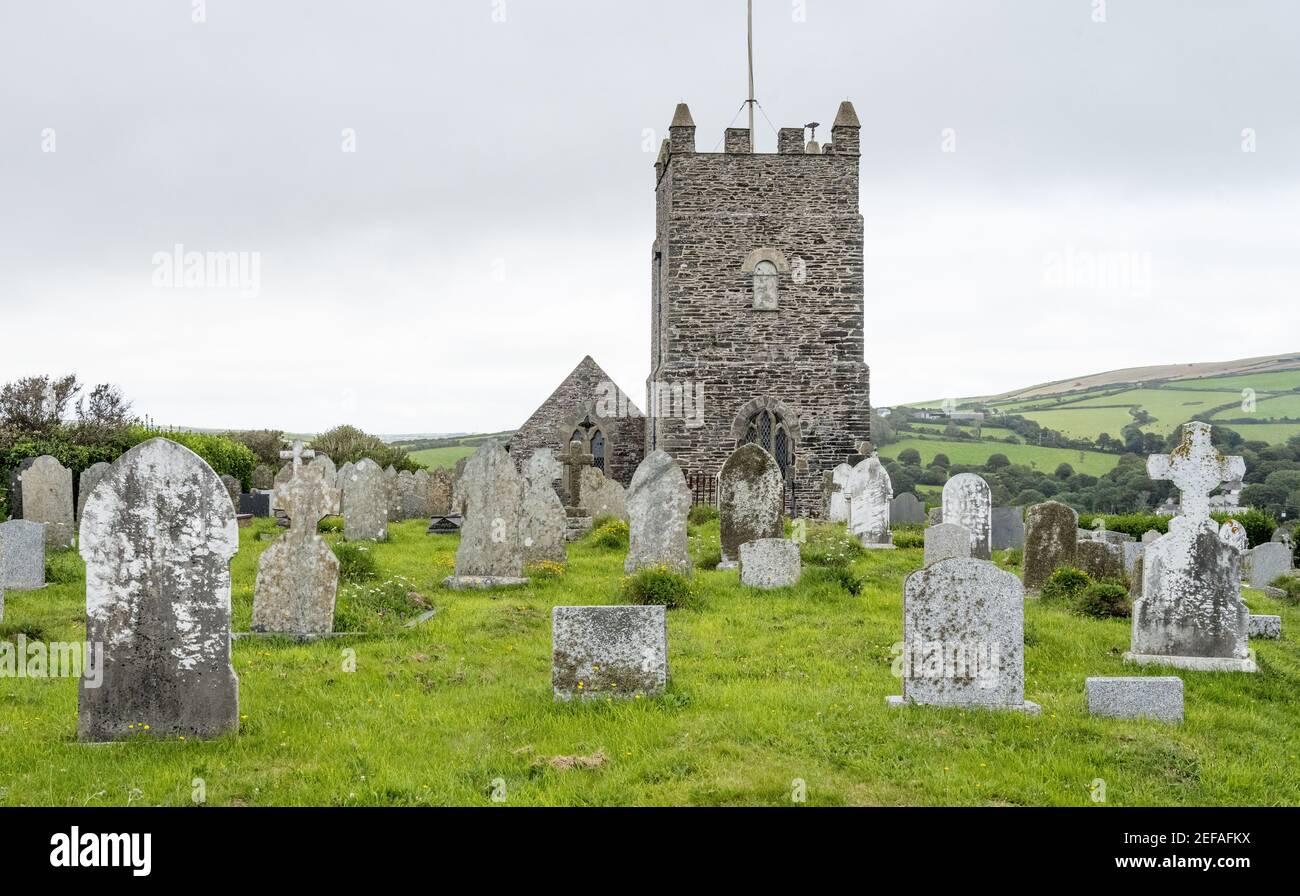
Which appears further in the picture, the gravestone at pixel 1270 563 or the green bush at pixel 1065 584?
the gravestone at pixel 1270 563

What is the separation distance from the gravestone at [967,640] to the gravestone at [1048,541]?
A: 19.2 ft

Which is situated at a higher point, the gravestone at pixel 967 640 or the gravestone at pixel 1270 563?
the gravestone at pixel 967 640

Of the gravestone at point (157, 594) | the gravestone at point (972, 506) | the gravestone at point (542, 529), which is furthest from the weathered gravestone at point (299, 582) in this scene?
the gravestone at point (972, 506)

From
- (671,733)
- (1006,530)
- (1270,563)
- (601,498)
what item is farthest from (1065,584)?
(601,498)

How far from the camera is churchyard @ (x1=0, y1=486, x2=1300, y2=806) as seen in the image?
6059 millimetres

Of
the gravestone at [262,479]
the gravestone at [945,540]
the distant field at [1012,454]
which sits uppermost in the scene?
the distant field at [1012,454]

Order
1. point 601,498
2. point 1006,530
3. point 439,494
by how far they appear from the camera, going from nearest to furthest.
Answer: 1. point 1006,530
2. point 601,498
3. point 439,494

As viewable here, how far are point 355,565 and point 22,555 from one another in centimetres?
423

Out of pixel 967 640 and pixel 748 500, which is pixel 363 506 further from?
pixel 967 640

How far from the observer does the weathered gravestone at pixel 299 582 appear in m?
10.4

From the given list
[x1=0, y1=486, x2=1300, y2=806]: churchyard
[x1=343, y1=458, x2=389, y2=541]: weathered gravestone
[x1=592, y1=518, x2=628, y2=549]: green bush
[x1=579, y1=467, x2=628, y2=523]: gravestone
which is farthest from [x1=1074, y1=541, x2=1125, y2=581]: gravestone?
[x1=343, y1=458, x2=389, y2=541]: weathered gravestone

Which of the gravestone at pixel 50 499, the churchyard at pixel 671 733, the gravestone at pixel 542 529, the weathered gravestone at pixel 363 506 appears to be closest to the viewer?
the churchyard at pixel 671 733

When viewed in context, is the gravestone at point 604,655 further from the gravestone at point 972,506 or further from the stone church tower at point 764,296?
the stone church tower at point 764,296

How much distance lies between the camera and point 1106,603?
1157 cm
